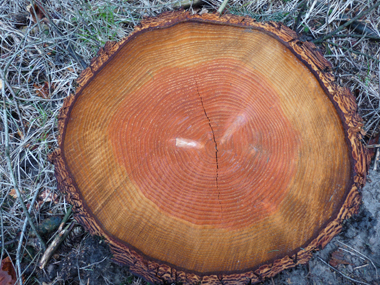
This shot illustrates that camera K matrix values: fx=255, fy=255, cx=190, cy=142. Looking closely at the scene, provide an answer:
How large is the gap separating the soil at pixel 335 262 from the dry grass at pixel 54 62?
14.8 inches

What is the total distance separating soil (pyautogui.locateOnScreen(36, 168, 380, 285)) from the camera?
5.73 ft

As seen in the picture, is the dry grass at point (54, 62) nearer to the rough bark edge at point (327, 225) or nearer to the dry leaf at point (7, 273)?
the dry leaf at point (7, 273)

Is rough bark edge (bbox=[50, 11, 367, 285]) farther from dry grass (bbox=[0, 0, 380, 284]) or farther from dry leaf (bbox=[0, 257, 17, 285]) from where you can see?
dry leaf (bbox=[0, 257, 17, 285])

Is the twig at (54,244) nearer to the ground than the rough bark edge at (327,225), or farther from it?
nearer to the ground

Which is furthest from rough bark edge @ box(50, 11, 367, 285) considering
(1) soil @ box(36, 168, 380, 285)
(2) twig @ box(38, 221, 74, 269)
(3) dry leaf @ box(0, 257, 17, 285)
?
(3) dry leaf @ box(0, 257, 17, 285)

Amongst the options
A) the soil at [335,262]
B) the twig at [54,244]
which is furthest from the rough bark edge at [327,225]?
the twig at [54,244]

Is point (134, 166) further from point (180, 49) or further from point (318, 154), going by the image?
point (318, 154)

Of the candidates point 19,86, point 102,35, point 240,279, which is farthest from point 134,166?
point 19,86

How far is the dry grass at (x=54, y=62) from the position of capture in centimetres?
200

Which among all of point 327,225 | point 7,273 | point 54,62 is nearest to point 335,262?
point 327,225

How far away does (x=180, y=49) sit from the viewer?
1356mm

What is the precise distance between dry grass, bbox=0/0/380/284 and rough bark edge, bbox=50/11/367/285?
2.44 ft

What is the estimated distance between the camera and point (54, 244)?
1.94 metres

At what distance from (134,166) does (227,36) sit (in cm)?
85
